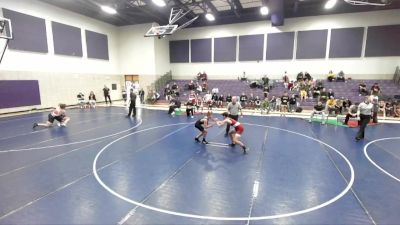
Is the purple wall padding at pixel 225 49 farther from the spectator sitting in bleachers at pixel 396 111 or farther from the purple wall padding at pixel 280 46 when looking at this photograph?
the spectator sitting in bleachers at pixel 396 111

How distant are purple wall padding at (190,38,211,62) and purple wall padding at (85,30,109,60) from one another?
9055 mm

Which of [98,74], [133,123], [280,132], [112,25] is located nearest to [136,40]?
[112,25]

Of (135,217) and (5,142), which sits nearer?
(135,217)

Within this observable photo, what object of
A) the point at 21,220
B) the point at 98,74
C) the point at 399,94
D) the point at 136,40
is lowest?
the point at 21,220

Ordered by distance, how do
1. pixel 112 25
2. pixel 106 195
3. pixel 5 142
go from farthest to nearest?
1. pixel 112 25
2. pixel 5 142
3. pixel 106 195

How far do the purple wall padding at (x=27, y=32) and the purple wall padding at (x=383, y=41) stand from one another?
2627 centimetres

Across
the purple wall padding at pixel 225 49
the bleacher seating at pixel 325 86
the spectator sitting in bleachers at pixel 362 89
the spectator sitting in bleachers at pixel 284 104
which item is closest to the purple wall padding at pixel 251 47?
the purple wall padding at pixel 225 49

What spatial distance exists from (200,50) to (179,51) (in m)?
2.64

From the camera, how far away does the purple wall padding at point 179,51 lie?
2489cm

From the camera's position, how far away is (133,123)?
11547 millimetres

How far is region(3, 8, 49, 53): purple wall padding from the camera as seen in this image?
14.7 m

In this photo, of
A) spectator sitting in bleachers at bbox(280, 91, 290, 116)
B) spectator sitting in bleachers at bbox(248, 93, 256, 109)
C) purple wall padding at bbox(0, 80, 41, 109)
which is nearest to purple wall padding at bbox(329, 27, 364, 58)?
spectator sitting in bleachers at bbox(280, 91, 290, 116)

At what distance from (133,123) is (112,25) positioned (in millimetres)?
16005

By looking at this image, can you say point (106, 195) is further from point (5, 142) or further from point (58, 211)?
point (5, 142)
